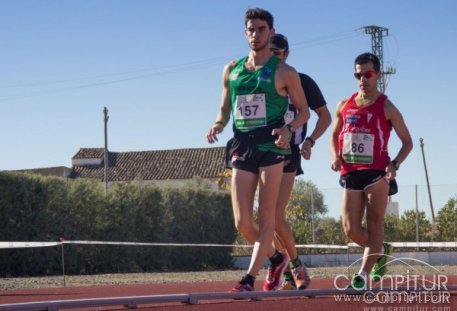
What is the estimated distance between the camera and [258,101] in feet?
28.5

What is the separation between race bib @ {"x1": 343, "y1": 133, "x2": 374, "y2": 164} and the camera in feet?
33.4

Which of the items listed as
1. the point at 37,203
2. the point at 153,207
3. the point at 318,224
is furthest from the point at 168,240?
the point at 318,224

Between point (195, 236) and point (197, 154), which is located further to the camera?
point (197, 154)

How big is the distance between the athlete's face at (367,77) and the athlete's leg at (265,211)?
1942mm

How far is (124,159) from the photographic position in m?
97.2

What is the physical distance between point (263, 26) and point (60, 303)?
3.05m

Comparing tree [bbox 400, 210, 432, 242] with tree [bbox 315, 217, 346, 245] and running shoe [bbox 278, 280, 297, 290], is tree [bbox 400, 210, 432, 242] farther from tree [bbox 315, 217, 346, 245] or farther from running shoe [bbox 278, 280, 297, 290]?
running shoe [bbox 278, 280, 297, 290]

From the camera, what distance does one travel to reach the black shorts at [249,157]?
28.7 ft

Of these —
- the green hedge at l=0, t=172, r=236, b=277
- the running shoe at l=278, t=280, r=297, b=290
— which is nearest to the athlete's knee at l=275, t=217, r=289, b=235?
the running shoe at l=278, t=280, r=297, b=290

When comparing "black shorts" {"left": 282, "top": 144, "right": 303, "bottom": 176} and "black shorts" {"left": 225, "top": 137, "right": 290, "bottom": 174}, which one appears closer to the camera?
"black shorts" {"left": 225, "top": 137, "right": 290, "bottom": 174}

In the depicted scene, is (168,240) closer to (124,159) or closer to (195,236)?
(195,236)

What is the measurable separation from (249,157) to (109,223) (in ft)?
73.3

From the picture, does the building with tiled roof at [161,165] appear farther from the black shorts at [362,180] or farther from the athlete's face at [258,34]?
the athlete's face at [258,34]

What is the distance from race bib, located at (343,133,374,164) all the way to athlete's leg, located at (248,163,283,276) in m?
1.62
